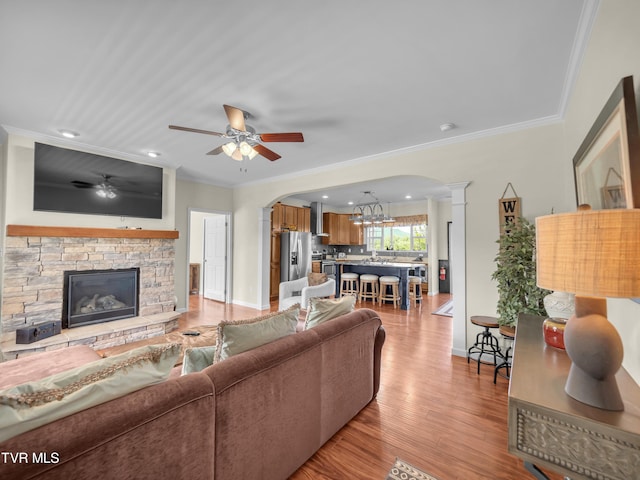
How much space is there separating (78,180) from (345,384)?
14.3 feet

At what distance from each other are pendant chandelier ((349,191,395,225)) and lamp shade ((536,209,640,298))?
5.70 metres

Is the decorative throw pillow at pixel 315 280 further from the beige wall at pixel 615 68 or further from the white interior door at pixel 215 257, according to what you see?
the beige wall at pixel 615 68

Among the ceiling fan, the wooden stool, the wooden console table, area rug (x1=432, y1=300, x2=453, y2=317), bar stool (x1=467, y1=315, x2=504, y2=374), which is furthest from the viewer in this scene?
the wooden stool

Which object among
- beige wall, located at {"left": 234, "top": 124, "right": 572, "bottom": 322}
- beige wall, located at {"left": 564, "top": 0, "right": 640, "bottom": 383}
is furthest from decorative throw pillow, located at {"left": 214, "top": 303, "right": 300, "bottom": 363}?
beige wall, located at {"left": 234, "top": 124, "right": 572, "bottom": 322}

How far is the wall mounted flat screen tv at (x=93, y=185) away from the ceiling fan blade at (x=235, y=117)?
2.81m

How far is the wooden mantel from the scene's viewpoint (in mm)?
3273

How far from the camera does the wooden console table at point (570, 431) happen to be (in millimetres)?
761

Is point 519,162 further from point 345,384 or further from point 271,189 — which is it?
point 271,189

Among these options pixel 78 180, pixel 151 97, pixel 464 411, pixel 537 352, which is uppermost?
pixel 151 97

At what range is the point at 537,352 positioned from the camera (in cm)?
129

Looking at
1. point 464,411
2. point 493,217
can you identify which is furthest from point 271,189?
point 464,411

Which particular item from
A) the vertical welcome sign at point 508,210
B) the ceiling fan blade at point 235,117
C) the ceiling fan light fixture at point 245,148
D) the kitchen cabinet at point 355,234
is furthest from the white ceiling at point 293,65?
the kitchen cabinet at point 355,234

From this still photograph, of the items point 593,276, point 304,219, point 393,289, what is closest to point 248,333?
point 593,276

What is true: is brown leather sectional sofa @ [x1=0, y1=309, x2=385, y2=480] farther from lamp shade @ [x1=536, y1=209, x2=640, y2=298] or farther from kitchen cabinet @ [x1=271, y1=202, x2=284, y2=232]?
kitchen cabinet @ [x1=271, y1=202, x2=284, y2=232]
